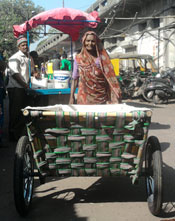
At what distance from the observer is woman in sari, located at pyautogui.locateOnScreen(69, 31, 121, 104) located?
11.7 feet

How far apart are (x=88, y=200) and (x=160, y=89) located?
27.4 ft

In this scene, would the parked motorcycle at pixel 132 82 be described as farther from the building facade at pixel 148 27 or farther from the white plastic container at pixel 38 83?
the white plastic container at pixel 38 83

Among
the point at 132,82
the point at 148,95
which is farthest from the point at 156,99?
the point at 132,82

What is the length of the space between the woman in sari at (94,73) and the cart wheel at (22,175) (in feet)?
4.05

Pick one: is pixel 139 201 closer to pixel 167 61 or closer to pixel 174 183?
pixel 174 183

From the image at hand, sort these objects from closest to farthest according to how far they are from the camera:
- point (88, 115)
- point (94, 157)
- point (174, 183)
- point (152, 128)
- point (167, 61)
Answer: point (88, 115) → point (94, 157) → point (174, 183) → point (152, 128) → point (167, 61)

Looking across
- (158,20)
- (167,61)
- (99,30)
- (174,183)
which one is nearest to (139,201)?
(174,183)

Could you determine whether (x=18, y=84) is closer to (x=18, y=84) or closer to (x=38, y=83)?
(x=18, y=84)

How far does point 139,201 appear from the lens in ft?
9.82

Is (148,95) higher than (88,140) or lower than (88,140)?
lower

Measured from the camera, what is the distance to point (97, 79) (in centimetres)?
363

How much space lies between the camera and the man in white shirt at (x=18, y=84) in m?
5.14

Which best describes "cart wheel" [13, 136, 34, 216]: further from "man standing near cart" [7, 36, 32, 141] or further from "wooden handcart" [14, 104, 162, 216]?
"man standing near cart" [7, 36, 32, 141]

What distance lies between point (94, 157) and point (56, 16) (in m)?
4.26
